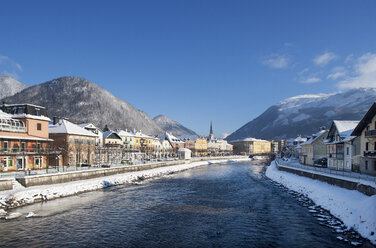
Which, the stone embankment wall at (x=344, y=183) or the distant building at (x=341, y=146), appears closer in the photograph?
the stone embankment wall at (x=344, y=183)

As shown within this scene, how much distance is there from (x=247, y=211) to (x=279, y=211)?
3543 mm

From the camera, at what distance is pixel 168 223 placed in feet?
83.0

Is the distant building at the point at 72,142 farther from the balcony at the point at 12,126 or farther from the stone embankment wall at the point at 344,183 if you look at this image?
the stone embankment wall at the point at 344,183

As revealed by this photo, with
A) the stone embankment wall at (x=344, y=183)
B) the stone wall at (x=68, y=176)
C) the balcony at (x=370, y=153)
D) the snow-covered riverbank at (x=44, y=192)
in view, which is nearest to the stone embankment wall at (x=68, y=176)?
the stone wall at (x=68, y=176)

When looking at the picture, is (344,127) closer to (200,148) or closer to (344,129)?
(344,129)

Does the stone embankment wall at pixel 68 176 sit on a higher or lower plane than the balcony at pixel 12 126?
lower

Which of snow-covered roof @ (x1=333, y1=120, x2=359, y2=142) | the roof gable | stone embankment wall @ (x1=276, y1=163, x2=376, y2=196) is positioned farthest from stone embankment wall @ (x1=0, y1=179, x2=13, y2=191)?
snow-covered roof @ (x1=333, y1=120, x2=359, y2=142)

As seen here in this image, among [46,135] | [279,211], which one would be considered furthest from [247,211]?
[46,135]

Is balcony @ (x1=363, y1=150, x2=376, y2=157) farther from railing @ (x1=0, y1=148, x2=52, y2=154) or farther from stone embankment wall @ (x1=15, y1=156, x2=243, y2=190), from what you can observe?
railing @ (x1=0, y1=148, x2=52, y2=154)

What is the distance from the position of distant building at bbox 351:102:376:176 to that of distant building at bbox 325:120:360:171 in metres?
2.80

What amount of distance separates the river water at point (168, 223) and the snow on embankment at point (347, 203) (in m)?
2.33

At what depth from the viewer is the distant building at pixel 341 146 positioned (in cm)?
4961

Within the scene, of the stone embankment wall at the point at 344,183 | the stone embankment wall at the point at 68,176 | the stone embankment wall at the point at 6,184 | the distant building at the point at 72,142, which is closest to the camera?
the stone embankment wall at the point at 344,183

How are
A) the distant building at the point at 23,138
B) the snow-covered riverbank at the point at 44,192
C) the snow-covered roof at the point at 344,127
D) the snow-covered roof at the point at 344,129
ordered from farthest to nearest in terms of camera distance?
the snow-covered roof at the point at 344,127
the snow-covered roof at the point at 344,129
the distant building at the point at 23,138
the snow-covered riverbank at the point at 44,192
